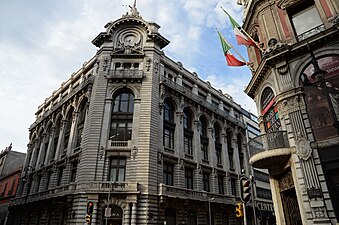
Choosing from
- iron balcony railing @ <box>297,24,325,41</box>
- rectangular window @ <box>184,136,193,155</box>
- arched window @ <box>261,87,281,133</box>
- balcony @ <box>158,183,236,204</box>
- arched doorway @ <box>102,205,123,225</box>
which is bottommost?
arched doorway @ <box>102,205,123,225</box>

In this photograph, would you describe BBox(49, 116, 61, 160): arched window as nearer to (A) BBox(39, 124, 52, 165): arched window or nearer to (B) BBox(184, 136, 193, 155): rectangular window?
(A) BBox(39, 124, 52, 165): arched window

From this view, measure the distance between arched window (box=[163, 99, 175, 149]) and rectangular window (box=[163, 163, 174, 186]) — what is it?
2.63 meters

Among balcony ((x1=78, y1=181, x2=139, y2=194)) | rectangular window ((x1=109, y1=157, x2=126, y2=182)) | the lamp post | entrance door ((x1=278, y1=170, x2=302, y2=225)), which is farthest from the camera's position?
rectangular window ((x1=109, y1=157, x2=126, y2=182))

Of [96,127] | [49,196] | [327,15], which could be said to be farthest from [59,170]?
[327,15]

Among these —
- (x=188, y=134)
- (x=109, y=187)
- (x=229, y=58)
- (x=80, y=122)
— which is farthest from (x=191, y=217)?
(x=229, y=58)

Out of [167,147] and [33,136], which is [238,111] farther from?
[33,136]

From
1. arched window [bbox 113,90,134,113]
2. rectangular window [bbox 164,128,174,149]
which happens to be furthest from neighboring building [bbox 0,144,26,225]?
rectangular window [bbox 164,128,174,149]

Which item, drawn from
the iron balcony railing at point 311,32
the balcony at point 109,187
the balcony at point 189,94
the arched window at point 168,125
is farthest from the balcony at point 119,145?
the iron balcony railing at point 311,32

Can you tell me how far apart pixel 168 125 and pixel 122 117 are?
6318 mm

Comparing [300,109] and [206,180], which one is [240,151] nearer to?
[206,180]

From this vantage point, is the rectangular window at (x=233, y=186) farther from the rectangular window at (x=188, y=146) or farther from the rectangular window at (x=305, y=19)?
the rectangular window at (x=305, y=19)

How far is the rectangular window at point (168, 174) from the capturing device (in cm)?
2733

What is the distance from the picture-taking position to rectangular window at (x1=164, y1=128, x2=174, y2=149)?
97.9 ft

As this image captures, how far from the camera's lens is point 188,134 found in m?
33.4
